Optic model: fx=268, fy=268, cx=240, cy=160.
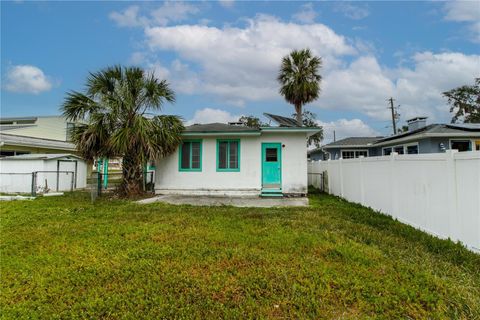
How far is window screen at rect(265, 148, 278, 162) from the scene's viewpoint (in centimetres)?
1153

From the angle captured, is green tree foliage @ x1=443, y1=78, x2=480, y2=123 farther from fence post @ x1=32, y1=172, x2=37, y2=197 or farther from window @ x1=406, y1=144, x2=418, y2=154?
fence post @ x1=32, y1=172, x2=37, y2=197

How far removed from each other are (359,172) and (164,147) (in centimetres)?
719

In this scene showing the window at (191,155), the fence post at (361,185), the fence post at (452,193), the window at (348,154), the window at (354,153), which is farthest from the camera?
the window at (348,154)

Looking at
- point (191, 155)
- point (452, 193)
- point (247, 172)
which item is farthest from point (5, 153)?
point (452, 193)

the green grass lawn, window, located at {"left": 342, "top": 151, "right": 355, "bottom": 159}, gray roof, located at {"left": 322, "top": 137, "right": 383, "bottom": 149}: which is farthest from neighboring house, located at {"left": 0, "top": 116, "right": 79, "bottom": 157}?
window, located at {"left": 342, "top": 151, "right": 355, "bottom": 159}

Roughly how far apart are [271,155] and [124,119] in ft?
20.0

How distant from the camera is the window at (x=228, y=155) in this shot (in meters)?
11.5

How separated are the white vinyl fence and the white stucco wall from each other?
10.6ft

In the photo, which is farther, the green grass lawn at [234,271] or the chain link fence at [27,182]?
the chain link fence at [27,182]

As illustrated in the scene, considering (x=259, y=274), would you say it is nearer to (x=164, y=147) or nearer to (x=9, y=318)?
(x=9, y=318)

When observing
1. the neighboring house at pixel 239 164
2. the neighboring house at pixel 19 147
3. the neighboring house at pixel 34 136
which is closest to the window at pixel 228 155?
the neighboring house at pixel 239 164

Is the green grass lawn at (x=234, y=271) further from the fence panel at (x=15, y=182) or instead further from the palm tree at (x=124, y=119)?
the fence panel at (x=15, y=182)

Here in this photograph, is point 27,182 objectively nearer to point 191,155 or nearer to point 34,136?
point 191,155

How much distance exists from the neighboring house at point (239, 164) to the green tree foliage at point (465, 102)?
29.7m
